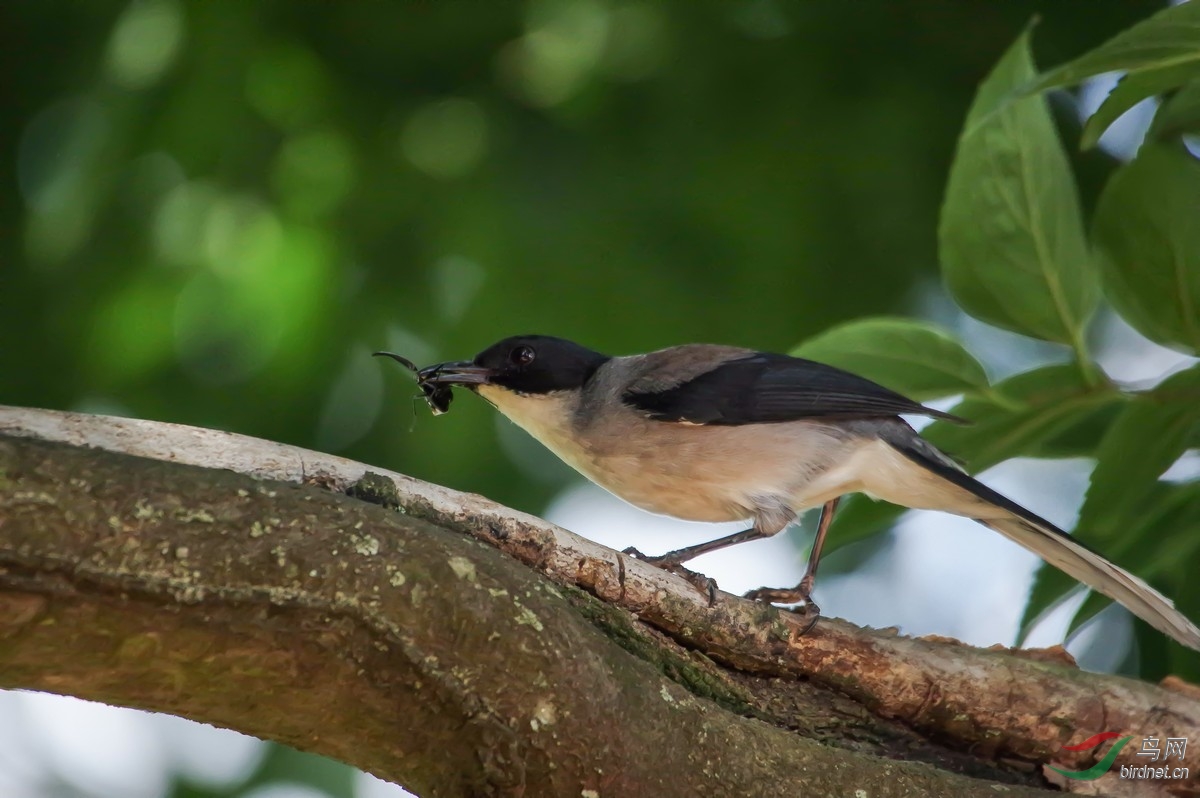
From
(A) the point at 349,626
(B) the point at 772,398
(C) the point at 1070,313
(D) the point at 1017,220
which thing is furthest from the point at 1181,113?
(A) the point at 349,626

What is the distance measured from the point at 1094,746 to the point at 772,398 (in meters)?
1.55

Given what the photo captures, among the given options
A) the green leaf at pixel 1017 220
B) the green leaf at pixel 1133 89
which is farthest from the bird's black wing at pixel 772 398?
the green leaf at pixel 1133 89

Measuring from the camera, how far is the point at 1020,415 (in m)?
3.28

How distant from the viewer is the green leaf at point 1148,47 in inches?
92.1

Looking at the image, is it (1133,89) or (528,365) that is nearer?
(1133,89)

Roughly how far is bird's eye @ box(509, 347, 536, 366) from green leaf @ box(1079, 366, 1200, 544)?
82.9 inches

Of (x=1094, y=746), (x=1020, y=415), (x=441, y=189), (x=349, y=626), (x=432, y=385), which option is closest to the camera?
(x=349, y=626)

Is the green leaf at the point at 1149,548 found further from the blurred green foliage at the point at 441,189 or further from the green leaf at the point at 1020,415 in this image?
the blurred green foliage at the point at 441,189

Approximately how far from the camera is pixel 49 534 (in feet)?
5.61

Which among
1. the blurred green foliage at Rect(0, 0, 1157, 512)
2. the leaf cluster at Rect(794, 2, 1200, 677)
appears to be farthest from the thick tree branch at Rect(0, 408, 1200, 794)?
the blurred green foliage at Rect(0, 0, 1157, 512)

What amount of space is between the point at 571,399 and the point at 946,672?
194 cm

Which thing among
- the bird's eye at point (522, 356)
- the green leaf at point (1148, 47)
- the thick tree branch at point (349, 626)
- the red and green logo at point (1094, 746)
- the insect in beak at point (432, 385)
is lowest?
the thick tree branch at point (349, 626)

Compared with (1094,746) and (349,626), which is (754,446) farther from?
(349,626)

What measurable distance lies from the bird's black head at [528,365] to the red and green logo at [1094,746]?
2216 mm
